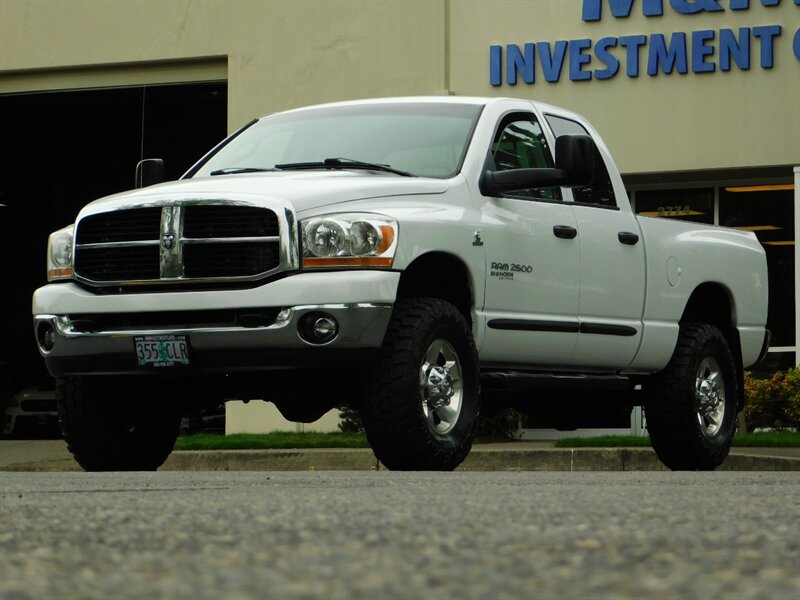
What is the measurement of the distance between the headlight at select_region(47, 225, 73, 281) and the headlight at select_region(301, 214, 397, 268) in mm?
1502

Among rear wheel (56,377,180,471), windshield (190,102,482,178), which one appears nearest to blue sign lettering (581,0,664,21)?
windshield (190,102,482,178)

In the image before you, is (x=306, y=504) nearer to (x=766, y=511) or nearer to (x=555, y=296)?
(x=766, y=511)

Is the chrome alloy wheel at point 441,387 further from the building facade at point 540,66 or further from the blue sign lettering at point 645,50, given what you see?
the blue sign lettering at point 645,50

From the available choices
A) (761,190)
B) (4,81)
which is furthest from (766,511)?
(4,81)

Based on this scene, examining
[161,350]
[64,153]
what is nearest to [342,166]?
[161,350]

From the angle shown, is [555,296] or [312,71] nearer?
[555,296]

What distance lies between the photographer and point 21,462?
14.1m

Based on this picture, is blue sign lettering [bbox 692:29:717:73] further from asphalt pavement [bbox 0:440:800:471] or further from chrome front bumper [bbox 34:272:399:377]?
chrome front bumper [bbox 34:272:399:377]

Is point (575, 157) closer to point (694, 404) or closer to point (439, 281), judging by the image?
point (439, 281)

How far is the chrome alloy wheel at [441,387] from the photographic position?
7.96m

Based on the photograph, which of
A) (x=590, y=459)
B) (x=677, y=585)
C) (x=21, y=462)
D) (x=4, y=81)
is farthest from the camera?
(x=4, y=81)

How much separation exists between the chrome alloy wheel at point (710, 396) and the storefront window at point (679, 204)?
27.2 ft

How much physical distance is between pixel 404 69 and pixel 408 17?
0.61 meters

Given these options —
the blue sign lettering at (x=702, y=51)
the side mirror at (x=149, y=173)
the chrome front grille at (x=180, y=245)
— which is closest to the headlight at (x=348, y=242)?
the chrome front grille at (x=180, y=245)
